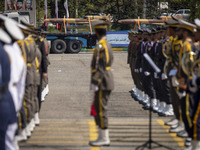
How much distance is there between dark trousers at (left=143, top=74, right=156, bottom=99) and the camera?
38.9ft

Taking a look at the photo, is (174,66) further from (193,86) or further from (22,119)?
(22,119)

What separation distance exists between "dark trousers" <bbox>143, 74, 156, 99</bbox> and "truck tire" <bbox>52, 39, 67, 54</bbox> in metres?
23.5

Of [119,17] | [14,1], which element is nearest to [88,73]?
[14,1]

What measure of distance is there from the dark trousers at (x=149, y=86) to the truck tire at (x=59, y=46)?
2348 centimetres

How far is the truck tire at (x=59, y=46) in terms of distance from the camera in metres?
35.7

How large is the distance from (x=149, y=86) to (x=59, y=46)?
2436cm

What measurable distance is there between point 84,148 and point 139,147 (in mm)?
928

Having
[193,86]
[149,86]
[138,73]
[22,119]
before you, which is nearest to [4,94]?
[22,119]

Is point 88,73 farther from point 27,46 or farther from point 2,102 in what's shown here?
point 2,102

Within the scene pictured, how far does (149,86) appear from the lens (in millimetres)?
12031

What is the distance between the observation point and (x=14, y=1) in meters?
40.7

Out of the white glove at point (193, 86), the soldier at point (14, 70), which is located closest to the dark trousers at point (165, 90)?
the white glove at point (193, 86)

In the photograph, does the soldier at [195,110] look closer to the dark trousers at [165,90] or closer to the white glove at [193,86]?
the white glove at [193,86]

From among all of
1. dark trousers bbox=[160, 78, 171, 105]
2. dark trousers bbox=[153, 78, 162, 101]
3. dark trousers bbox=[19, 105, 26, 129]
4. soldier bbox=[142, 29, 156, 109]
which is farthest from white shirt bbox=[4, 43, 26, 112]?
soldier bbox=[142, 29, 156, 109]
